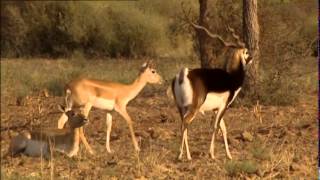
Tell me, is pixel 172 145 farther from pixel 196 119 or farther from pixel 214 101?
pixel 196 119

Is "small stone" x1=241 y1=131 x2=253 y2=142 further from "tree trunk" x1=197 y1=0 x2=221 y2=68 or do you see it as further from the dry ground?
"tree trunk" x1=197 y1=0 x2=221 y2=68

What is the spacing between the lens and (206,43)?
14.6 metres

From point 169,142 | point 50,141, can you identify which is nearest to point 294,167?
point 169,142

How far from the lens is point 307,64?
58.1 ft

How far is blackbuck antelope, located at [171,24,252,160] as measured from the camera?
30.3 feet

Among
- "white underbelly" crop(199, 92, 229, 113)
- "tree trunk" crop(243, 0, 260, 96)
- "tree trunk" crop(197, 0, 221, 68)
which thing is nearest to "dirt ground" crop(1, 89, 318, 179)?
"white underbelly" crop(199, 92, 229, 113)

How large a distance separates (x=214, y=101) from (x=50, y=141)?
7.64 feet

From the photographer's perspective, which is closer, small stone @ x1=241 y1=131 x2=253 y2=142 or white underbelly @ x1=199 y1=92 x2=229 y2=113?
white underbelly @ x1=199 y1=92 x2=229 y2=113

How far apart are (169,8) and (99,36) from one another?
502 inches

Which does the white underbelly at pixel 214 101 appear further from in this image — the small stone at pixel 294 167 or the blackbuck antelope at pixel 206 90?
the small stone at pixel 294 167

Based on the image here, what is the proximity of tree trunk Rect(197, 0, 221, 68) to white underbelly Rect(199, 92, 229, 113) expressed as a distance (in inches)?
187

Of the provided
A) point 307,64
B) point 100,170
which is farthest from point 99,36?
point 100,170

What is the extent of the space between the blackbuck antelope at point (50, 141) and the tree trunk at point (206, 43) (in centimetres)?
458

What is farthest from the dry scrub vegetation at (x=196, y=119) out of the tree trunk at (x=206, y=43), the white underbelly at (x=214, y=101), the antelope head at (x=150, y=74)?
the antelope head at (x=150, y=74)
